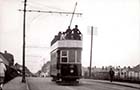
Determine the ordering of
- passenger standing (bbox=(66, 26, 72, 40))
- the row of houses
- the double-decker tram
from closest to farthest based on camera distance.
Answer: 1. passenger standing (bbox=(66, 26, 72, 40))
2. the double-decker tram
3. the row of houses

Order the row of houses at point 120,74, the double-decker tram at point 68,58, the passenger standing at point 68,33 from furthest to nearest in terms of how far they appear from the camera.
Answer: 1. the row of houses at point 120,74
2. the double-decker tram at point 68,58
3. the passenger standing at point 68,33

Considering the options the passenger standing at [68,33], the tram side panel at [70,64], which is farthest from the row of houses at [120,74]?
the passenger standing at [68,33]

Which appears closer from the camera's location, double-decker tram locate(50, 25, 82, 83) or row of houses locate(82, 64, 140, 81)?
double-decker tram locate(50, 25, 82, 83)

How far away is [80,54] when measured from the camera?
1752 cm

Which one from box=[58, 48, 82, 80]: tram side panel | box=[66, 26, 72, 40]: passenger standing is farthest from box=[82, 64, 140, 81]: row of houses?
box=[66, 26, 72, 40]: passenger standing

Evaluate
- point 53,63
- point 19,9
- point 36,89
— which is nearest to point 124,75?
point 53,63

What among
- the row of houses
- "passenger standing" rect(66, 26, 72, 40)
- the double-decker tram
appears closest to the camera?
"passenger standing" rect(66, 26, 72, 40)

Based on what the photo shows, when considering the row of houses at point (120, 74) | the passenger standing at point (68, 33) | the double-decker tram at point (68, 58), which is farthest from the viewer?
the row of houses at point (120, 74)

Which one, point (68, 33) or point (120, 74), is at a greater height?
point (68, 33)

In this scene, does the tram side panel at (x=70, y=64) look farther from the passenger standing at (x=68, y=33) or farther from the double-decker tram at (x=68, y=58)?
the passenger standing at (x=68, y=33)

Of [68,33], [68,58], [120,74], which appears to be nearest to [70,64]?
[68,58]

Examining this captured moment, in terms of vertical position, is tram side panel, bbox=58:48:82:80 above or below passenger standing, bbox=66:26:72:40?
below

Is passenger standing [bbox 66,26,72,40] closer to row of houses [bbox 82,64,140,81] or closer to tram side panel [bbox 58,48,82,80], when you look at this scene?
tram side panel [bbox 58,48,82,80]

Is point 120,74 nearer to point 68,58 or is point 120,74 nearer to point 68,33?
point 68,58
